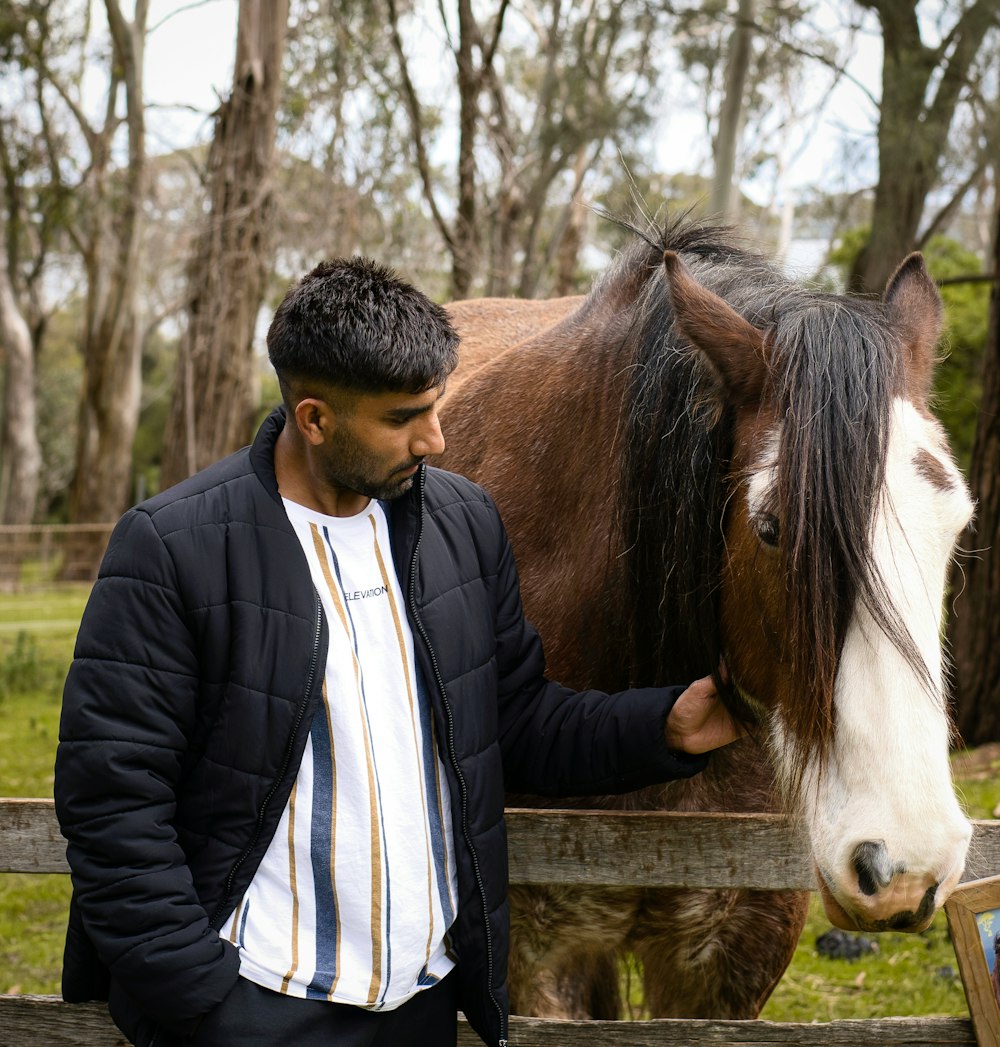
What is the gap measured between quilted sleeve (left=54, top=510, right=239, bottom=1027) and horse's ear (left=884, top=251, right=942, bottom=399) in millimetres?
1493

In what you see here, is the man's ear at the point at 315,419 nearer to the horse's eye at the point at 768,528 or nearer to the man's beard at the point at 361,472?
the man's beard at the point at 361,472

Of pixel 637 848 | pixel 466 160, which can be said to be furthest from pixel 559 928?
pixel 466 160

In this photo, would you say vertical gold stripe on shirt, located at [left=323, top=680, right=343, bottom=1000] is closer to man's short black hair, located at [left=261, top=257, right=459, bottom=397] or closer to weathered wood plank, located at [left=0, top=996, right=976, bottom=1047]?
man's short black hair, located at [left=261, top=257, right=459, bottom=397]

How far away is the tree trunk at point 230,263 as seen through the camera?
32.2 feet

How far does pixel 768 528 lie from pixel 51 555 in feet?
68.4

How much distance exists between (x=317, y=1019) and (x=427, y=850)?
1.14ft

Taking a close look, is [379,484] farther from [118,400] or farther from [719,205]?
→ [118,400]

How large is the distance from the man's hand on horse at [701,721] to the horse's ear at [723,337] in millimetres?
598

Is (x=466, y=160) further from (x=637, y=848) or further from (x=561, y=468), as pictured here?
(x=637, y=848)

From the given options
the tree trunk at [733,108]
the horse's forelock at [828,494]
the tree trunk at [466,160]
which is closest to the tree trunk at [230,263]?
the tree trunk at [466,160]

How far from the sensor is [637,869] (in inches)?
108

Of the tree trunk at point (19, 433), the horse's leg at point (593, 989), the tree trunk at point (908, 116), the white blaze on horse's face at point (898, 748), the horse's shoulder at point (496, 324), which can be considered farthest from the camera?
the tree trunk at point (19, 433)

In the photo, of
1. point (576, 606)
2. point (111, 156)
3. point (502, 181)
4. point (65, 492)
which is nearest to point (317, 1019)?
point (576, 606)

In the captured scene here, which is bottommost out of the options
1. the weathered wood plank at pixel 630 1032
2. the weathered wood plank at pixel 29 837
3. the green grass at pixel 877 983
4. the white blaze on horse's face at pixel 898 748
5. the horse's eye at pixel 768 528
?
the green grass at pixel 877 983
